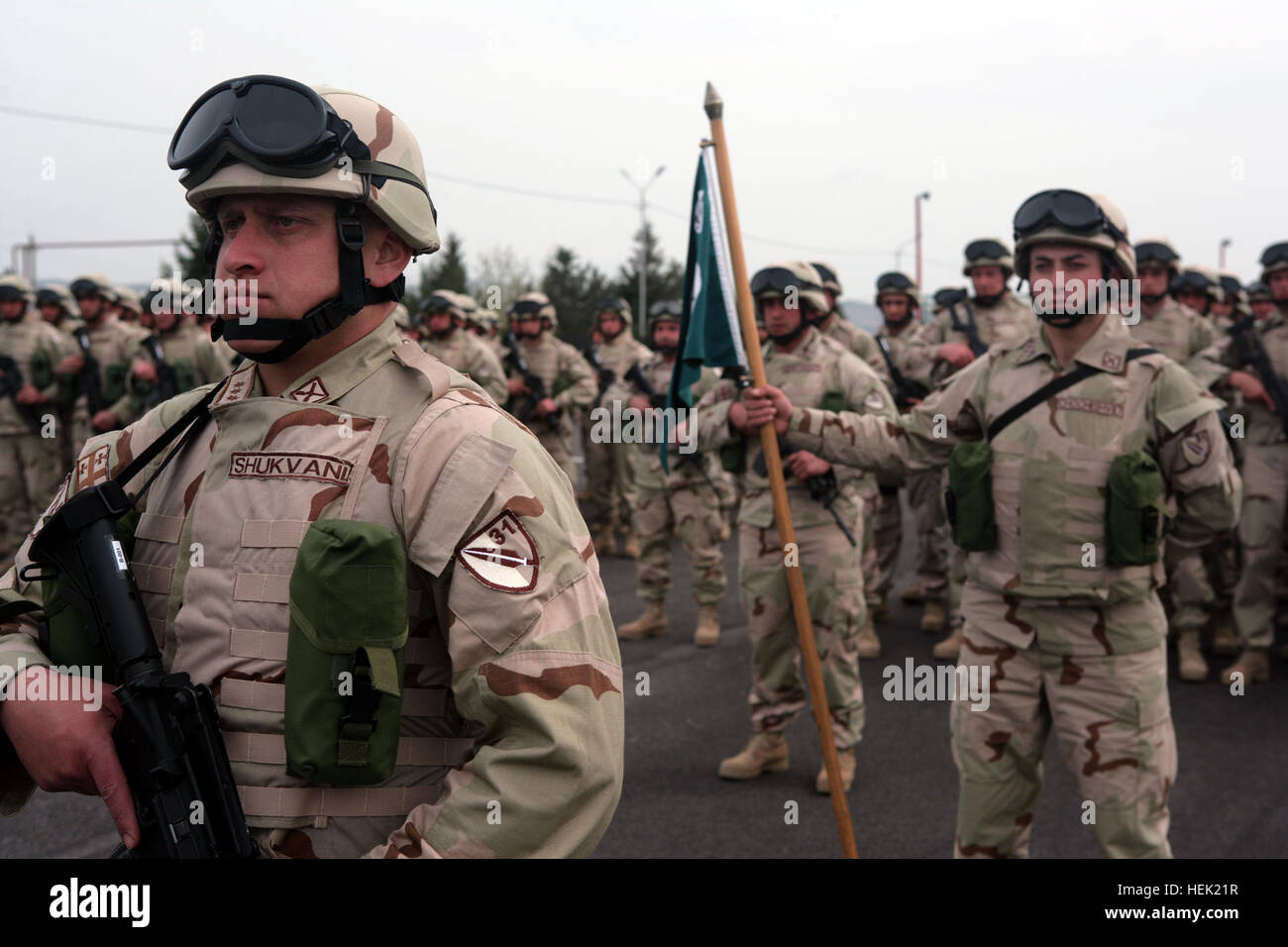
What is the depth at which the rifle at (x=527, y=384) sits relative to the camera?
1213 centimetres

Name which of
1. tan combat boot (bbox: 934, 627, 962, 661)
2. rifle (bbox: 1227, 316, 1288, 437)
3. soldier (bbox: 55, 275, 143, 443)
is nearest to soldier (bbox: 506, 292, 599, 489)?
soldier (bbox: 55, 275, 143, 443)

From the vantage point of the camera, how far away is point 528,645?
1.55m

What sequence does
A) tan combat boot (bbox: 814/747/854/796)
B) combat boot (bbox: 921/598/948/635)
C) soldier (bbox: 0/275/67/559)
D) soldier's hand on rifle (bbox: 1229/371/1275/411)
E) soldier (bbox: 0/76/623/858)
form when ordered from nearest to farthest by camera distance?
1. soldier (bbox: 0/76/623/858)
2. tan combat boot (bbox: 814/747/854/796)
3. soldier's hand on rifle (bbox: 1229/371/1275/411)
4. combat boot (bbox: 921/598/948/635)
5. soldier (bbox: 0/275/67/559)

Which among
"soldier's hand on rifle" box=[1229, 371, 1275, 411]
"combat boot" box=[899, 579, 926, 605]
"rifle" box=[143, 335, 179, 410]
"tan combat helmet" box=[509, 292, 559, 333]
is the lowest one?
"combat boot" box=[899, 579, 926, 605]

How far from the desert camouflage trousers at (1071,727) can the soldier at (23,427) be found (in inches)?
363

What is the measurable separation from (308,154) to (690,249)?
3.20 meters

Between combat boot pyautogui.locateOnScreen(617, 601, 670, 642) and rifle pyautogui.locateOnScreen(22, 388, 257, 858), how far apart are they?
6.91m

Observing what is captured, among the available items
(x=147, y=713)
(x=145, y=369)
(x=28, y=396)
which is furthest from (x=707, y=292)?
(x=28, y=396)

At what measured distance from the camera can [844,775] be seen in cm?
546

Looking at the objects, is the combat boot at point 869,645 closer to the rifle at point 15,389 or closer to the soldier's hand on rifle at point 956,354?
the soldier's hand on rifle at point 956,354

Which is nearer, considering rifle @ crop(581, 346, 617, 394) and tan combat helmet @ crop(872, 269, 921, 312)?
tan combat helmet @ crop(872, 269, 921, 312)

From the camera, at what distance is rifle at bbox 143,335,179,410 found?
408 inches

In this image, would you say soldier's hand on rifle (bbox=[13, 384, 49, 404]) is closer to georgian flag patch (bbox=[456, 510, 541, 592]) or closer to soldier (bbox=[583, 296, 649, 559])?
soldier (bbox=[583, 296, 649, 559])

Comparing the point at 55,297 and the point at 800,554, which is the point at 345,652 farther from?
the point at 55,297
